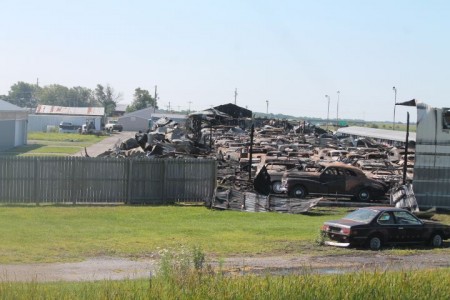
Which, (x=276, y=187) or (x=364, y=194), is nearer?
(x=364, y=194)

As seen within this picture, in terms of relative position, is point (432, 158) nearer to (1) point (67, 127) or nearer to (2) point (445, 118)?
(2) point (445, 118)

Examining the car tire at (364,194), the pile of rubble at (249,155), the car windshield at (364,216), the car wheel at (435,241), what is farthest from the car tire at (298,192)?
the car wheel at (435,241)

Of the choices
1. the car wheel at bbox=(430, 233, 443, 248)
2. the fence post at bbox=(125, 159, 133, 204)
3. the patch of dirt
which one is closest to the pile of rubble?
the fence post at bbox=(125, 159, 133, 204)

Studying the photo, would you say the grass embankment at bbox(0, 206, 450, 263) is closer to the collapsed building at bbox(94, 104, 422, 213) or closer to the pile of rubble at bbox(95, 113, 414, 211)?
the collapsed building at bbox(94, 104, 422, 213)

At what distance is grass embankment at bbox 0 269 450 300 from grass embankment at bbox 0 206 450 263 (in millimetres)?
7103

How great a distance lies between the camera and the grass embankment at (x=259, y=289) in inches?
399

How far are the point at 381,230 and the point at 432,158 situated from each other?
1220cm

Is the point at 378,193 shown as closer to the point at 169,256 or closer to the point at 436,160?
the point at 436,160

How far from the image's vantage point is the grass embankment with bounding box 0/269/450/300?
10.1m

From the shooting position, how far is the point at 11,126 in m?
64.2

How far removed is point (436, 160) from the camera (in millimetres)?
32219

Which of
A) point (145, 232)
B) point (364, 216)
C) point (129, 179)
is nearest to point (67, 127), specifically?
point (129, 179)

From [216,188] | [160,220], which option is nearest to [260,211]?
[216,188]

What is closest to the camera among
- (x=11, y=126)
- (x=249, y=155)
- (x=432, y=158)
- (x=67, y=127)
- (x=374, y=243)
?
(x=374, y=243)
